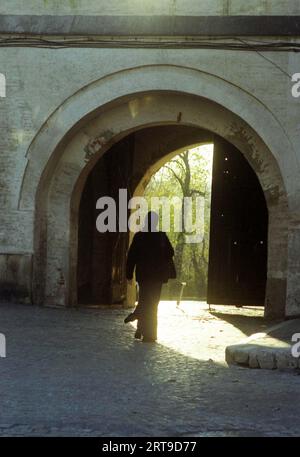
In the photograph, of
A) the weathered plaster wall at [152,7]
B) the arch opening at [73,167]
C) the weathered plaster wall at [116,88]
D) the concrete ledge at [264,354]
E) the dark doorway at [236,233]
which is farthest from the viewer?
the dark doorway at [236,233]

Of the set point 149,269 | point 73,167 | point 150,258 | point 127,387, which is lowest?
point 127,387

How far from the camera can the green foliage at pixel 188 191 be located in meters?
39.1

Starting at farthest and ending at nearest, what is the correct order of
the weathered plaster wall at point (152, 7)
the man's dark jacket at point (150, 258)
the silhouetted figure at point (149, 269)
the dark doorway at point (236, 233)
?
the dark doorway at point (236, 233) < the weathered plaster wall at point (152, 7) < the man's dark jacket at point (150, 258) < the silhouetted figure at point (149, 269)

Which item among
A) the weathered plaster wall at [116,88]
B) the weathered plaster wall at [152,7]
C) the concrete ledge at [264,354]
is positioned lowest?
the concrete ledge at [264,354]

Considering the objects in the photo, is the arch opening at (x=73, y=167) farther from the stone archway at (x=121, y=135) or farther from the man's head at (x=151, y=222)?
the man's head at (x=151, y=222)

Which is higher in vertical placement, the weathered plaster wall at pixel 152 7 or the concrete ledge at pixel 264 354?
the weathered plaster wall at pixel 152 7

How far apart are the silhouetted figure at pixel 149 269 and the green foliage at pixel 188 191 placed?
91.2 feet

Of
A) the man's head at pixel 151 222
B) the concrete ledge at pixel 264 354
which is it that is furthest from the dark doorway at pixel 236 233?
the concrete ledge at pixel 264 354

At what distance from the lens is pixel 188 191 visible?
128 feet

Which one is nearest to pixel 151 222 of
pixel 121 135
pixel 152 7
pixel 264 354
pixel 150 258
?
pixel 150 258

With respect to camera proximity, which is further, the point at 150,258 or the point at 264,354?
the point at 150,258

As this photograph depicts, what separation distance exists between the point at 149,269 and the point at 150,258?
0.14 m

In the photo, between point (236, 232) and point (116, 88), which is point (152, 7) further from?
point (236, 232)
